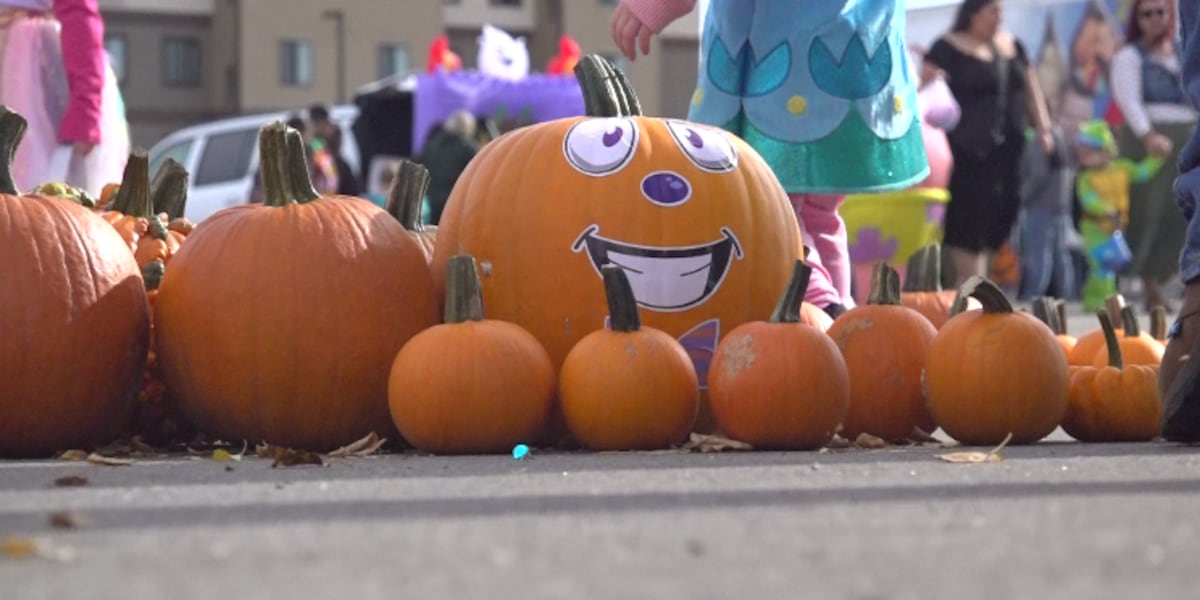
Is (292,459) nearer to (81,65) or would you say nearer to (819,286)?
(819,286)

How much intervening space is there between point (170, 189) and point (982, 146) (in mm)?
6360

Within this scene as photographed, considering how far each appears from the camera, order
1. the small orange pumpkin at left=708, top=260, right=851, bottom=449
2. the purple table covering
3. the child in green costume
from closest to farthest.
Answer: the small orange pumpkin at left=708, top=260, right=851, bottom=449 < the child in green costume < the purple table covering

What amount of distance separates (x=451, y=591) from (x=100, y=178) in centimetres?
467

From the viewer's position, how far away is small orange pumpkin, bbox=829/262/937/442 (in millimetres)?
5160

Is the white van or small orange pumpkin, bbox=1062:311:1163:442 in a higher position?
small orange pumpkin, bbox=1062:311:1163:442

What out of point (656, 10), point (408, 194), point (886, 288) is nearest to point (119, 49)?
point (656, 10)

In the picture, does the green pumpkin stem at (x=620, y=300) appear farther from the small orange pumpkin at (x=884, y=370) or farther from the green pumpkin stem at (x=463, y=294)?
Result: the small orange pumpkin at (x=884, y=370)

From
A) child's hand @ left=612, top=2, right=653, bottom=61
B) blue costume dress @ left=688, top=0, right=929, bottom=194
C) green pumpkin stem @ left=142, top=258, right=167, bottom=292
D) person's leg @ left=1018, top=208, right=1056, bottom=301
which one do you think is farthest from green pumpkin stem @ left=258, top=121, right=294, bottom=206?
person's leg @ left=1018, top=208, right=1056, bottom=301

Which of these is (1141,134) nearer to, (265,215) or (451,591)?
(265,215)

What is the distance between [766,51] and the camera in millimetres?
6152

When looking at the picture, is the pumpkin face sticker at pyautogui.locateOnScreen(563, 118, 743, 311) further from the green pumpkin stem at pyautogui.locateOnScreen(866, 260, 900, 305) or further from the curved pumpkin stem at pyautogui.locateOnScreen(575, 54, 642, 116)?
the green pumpkin stem at pyautogui.locateOnScreen(866, 260, 900, 305)

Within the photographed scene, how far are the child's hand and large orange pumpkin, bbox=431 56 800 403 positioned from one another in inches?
29.6

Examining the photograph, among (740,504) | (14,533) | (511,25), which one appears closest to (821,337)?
(740,504)

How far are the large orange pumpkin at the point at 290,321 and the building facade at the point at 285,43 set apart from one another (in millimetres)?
52854
